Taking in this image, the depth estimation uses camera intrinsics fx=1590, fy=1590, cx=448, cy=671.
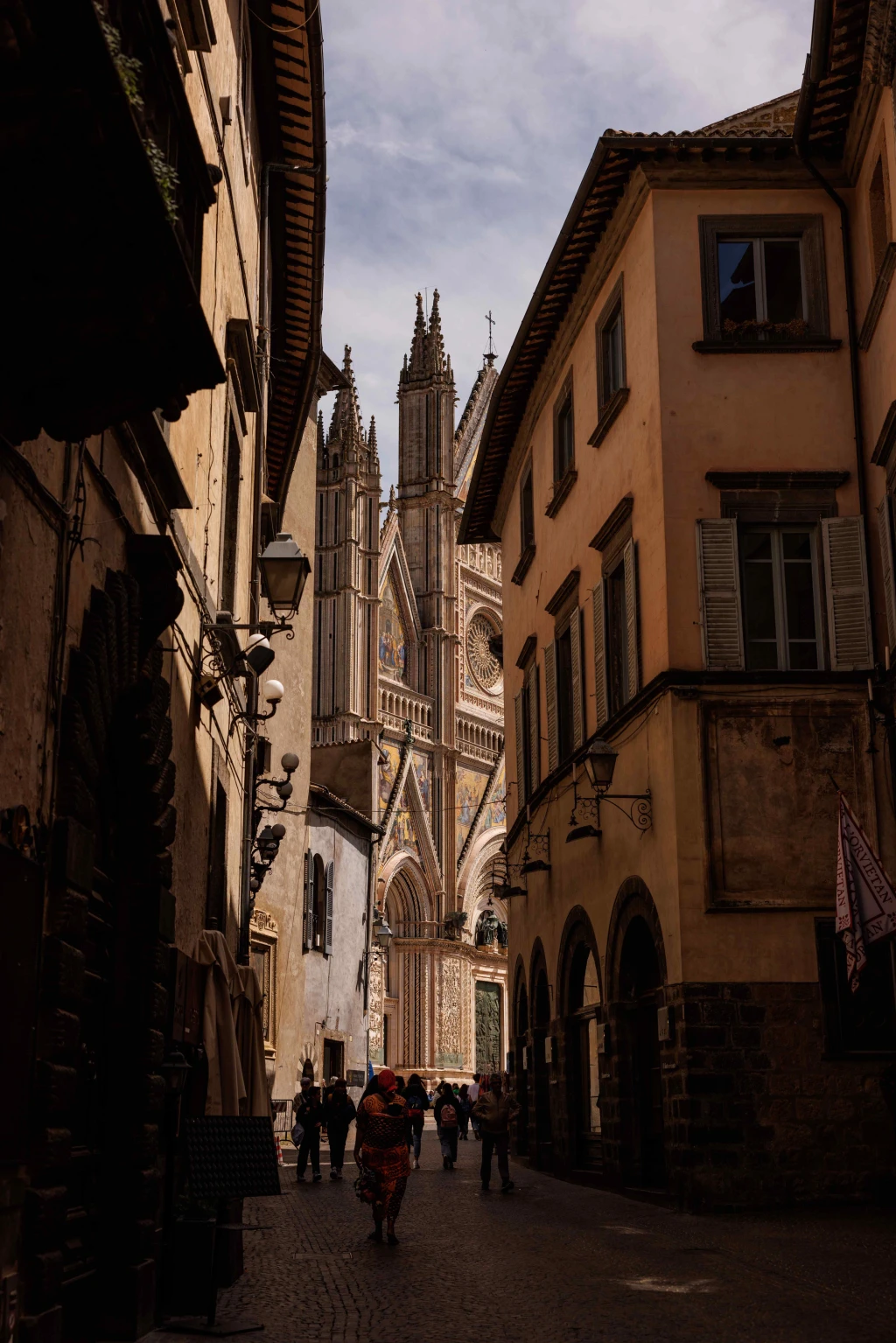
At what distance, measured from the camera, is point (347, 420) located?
64.0 meters

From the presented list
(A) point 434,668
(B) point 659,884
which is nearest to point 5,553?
(B) point 659,884

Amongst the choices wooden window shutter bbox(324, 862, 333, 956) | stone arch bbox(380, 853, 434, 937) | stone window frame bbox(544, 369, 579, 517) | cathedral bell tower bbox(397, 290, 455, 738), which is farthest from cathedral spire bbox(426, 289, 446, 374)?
stone window frame bbox(544, 369, 579, 517)

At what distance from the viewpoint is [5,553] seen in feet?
18.2

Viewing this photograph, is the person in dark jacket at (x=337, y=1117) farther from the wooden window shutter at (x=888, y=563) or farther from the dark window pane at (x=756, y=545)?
the wooden window shutter at (x=888, y=563)

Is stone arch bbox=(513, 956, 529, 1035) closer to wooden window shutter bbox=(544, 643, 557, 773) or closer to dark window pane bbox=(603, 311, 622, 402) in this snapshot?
wooden window shutter bbox=(544, 643, 557, 773)

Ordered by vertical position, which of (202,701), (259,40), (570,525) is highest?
(259,40)

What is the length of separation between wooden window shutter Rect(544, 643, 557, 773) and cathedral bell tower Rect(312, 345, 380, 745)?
38.7 meters

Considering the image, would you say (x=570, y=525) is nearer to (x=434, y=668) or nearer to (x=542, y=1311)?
(x=542, y=1311)

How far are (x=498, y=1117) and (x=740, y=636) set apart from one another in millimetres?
6016

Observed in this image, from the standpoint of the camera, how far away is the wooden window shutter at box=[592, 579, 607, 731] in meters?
18.4

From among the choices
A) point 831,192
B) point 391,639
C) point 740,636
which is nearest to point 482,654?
point 391,639

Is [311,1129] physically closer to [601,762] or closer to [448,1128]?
[448,1128]

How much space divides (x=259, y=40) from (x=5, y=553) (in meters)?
10.0

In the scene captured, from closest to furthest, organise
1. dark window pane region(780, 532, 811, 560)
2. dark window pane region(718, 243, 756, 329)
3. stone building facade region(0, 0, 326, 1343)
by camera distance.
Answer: stone building facade region(0, 0, 326, 1343) → dark window pane region(780, 532, 811, 560) → dark window pane region(718, 243, 756, 329)
